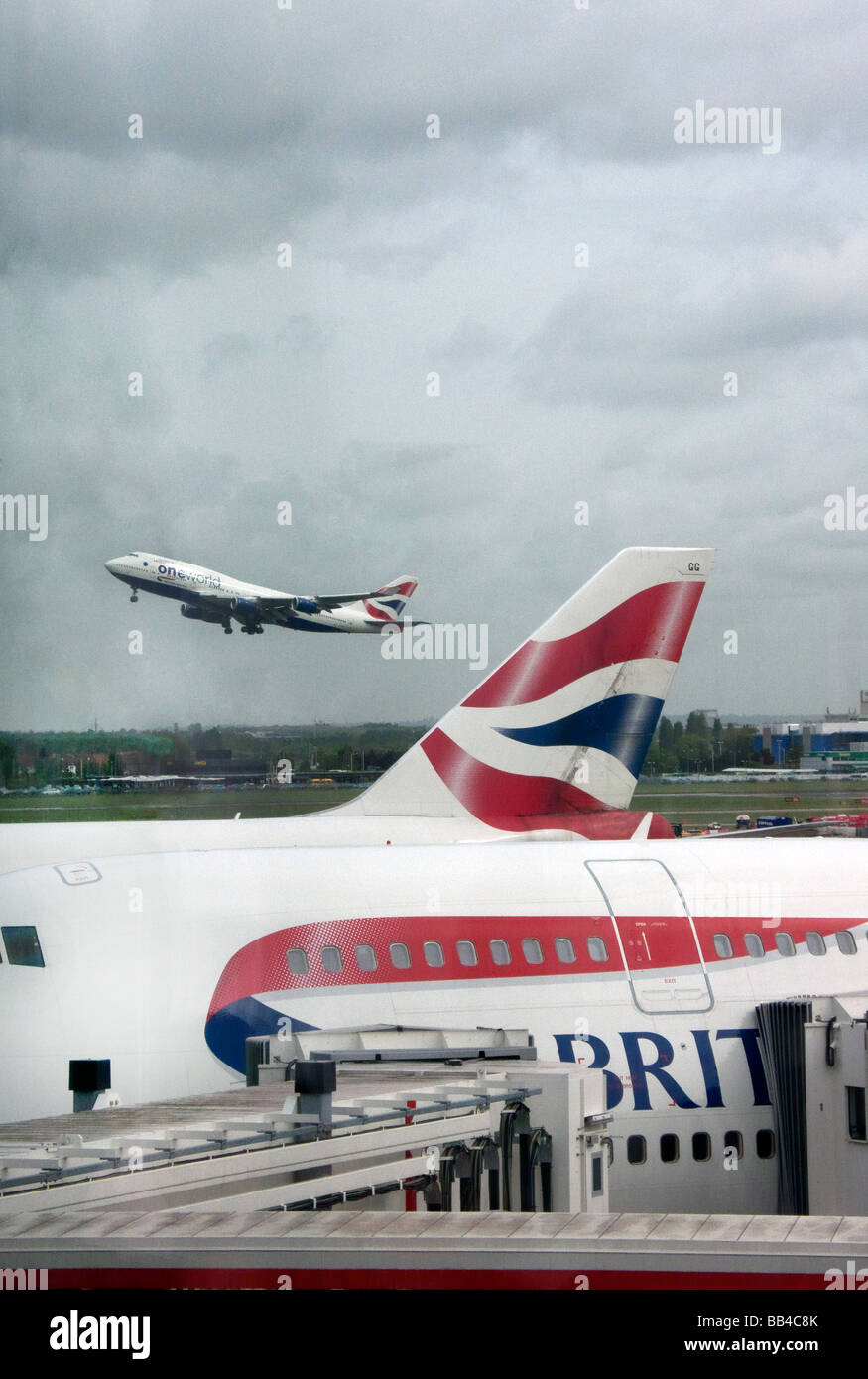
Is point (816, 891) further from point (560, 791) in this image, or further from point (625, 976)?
point (560, 791)

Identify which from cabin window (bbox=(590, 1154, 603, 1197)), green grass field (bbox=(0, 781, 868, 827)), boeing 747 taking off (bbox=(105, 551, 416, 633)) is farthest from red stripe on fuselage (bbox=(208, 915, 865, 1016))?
cabin window (bbox=(590, 1154, 603, 1197))

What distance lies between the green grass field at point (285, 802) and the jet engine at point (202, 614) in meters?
0.79

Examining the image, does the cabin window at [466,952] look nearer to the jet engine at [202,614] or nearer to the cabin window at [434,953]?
the cabin window at [434,953]

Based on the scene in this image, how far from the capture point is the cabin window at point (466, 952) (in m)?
10.1

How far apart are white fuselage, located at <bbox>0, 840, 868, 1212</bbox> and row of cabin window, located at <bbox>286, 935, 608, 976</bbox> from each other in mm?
15

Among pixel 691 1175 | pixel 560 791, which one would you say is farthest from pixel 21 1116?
pixel 560 791

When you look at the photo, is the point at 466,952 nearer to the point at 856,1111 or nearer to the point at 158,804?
the point at 856,1111

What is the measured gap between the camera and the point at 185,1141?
4.83 meters

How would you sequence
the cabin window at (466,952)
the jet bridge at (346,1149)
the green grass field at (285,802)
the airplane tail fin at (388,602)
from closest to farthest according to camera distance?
the jet bridge at (346,1149)
the green grass field at (285,802)
the airplane tail fin at (388,602)
the cabin window at (466,952)

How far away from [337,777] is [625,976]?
3.34 meters

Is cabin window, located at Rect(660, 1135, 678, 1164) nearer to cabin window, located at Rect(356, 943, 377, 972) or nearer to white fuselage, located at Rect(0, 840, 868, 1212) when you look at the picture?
white fuselage, located at Rect(0, 840, 868, 1212)

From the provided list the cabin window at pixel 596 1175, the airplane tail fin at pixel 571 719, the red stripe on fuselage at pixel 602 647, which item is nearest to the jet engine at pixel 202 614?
the cabin window at pixel 596 1175
